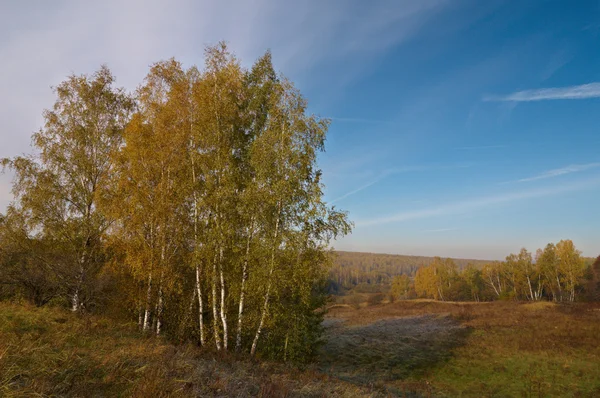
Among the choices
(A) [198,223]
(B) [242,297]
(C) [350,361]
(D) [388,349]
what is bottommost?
(D) [388,349]

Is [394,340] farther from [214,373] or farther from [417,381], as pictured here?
[214,373]

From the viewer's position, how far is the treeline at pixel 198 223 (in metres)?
13.5

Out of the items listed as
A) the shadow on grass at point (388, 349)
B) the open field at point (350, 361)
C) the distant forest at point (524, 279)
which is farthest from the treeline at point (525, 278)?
the shadow on grass at point (388, 349)

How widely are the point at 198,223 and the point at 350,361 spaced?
1705 centimetres

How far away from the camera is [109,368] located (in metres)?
7.12

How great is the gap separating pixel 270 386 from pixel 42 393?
5310 millimetres

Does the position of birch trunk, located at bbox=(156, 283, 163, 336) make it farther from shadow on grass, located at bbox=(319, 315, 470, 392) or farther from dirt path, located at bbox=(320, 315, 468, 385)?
dirt path, located at bbox=(320, 315, 468, 385)

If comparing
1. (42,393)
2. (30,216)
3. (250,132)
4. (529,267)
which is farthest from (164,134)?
(529,267)

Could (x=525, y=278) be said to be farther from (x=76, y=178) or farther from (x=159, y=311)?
(x=76, y=178)

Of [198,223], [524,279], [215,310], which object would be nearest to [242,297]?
[215,310]

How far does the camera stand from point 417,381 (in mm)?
19203

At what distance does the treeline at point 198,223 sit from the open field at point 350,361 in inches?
78.7

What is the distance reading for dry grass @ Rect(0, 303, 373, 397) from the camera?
607cm

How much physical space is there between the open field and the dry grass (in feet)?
0.10
